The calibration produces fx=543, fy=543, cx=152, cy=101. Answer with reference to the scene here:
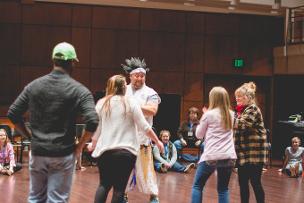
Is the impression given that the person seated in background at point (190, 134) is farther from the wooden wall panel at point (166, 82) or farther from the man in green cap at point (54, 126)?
the man in green cap at point (54, 126)

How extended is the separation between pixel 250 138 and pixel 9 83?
9.04m

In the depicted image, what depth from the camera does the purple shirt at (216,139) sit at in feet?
16.3

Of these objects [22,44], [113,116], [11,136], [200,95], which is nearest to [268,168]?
[200,95]

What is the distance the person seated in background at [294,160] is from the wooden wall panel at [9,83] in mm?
6551

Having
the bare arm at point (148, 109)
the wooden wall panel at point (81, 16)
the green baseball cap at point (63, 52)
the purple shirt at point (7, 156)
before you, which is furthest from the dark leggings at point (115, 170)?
the wooden wall panel at point (81, 16)

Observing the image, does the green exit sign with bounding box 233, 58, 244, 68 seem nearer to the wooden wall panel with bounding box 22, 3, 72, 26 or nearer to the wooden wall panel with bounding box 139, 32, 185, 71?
the wooden wall panel with bounding box 139, 32, 185, 71

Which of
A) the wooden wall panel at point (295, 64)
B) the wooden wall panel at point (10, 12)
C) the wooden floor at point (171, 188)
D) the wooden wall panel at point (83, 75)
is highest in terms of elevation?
the wooden wall panel at point (10, 12)

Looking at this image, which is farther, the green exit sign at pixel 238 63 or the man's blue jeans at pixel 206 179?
the green exit sign at pixel 238 63

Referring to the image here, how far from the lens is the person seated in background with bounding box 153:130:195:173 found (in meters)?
10.6

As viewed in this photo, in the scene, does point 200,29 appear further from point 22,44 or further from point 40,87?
point 40,87

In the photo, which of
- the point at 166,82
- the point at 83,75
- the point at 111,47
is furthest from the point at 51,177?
the point at 166,82

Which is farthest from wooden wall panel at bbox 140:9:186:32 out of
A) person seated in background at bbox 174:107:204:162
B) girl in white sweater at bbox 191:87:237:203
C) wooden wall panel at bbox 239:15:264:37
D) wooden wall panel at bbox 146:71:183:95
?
girl in white sweater at bbox 191:87:237:203

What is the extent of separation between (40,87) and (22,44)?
401 inches

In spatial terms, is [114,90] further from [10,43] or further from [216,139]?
[10,43]
